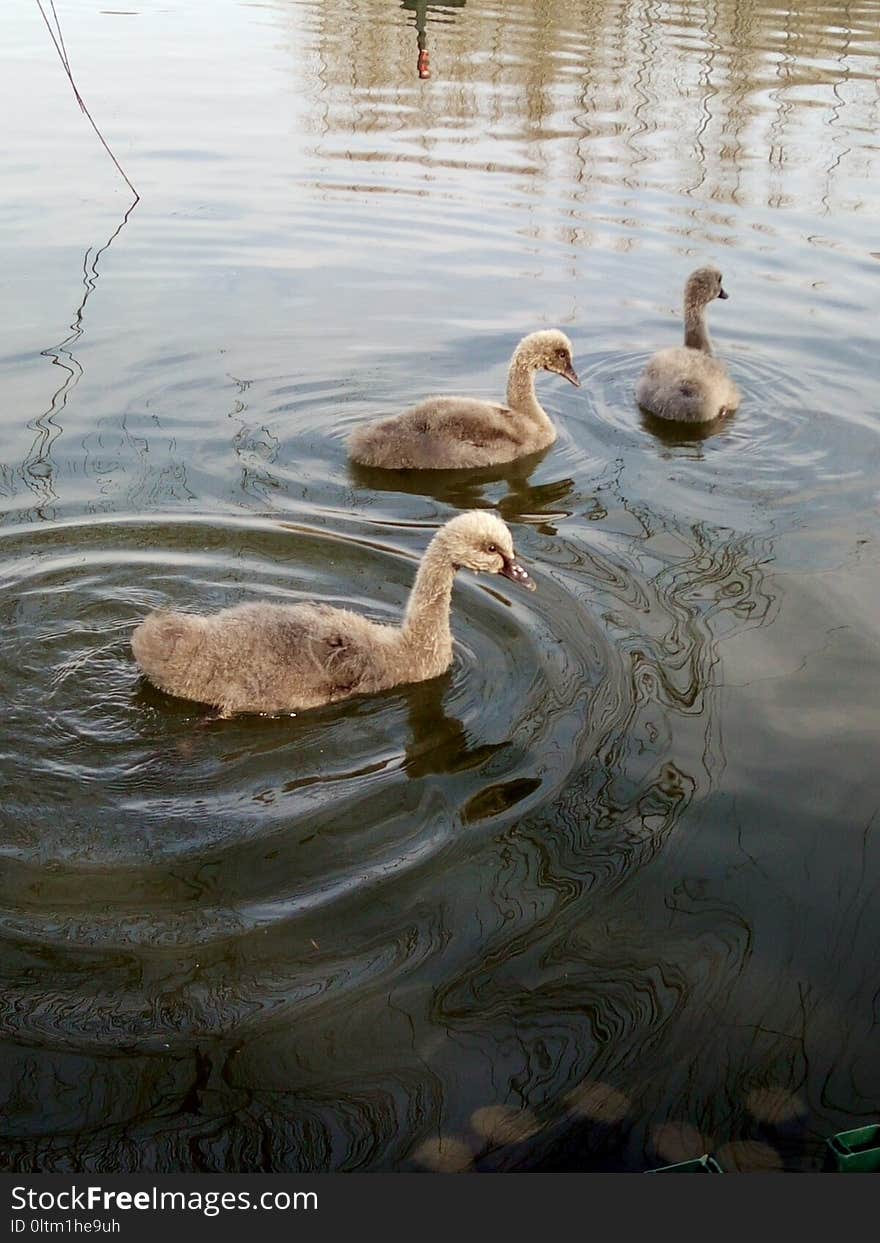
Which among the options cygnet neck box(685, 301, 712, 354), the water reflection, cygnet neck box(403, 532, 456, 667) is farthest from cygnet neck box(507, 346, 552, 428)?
the water reflection

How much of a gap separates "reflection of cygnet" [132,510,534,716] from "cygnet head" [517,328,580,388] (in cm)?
307

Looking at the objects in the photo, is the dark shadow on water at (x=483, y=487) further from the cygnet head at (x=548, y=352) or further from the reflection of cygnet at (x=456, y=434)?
the cygnet head at (x=548, y=352)

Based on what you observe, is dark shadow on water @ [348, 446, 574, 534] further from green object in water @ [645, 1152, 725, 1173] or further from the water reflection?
the water reflection

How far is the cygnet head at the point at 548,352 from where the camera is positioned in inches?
355

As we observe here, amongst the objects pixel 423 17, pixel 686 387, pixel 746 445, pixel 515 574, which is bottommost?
pixel 746 445

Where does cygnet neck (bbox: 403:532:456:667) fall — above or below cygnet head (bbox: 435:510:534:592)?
below

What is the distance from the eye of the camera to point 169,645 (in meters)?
5.67

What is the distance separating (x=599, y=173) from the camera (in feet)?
49.7

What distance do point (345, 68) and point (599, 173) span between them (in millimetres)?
6551

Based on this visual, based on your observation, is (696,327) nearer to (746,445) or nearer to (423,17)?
(746,445)

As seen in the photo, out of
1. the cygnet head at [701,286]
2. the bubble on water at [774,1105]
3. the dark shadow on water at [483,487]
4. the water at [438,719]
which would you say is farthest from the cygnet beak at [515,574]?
the cygnet head at [701,286]

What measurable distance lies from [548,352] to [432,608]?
354 cm

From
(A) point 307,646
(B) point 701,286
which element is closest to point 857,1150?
(A) point 307,646

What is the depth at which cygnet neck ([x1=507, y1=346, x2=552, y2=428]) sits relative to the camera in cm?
891
